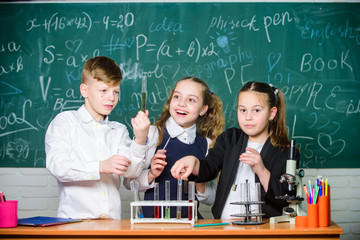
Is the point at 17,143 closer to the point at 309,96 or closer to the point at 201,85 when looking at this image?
the point at 201,85

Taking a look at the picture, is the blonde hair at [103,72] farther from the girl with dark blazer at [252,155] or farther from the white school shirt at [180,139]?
the girl with dark blazer at [252,155]

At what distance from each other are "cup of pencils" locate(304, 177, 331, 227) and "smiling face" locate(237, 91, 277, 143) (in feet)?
1.68

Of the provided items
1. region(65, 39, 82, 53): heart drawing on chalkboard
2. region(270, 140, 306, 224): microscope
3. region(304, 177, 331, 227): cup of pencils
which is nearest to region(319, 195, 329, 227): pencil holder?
region(304, 177, 331, 227): cup of pencils

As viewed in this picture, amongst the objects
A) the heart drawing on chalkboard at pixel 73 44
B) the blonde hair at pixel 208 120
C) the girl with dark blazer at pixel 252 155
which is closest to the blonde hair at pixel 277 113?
the girl with dark blazer at pixel 252 155

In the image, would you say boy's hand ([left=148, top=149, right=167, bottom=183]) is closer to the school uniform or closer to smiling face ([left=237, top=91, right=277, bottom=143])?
the school uniform

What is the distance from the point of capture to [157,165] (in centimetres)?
241

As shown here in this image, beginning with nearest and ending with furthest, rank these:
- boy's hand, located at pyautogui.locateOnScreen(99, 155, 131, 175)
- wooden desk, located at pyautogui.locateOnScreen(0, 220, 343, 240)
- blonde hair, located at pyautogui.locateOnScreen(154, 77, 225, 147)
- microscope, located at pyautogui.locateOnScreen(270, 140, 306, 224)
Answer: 1. wooden desk, located at pyautogui.locateOnScreen(0, 220, 343, 240)
2. microscope, located at pyautogui.locateOnScreen(270, 140, 306, 224)
3. boy's hand, located at pyautogui.locateOnScreen(99, 155, 131, 175)
4. blonde hair, located at pyautogui.locateOnScreen(154, 77, 225, 147)

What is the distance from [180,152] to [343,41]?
1855 millimetres

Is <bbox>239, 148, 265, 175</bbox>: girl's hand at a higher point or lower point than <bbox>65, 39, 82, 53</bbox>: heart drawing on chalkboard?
lower

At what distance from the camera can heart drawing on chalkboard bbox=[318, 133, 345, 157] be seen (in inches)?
143

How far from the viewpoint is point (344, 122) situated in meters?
3.63

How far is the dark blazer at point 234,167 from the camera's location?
221 centimetres

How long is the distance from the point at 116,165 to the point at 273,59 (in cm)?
195

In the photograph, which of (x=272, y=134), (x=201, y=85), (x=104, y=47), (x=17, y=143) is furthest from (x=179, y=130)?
(x=17, y=143)
